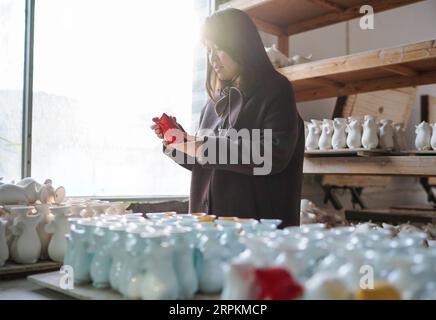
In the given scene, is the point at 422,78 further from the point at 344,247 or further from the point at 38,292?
the point at 38,292

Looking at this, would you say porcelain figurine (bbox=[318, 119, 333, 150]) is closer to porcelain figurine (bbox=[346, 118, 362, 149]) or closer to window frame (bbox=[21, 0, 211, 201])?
porcelain figurine (bbox=[346, 118, 362, 149])

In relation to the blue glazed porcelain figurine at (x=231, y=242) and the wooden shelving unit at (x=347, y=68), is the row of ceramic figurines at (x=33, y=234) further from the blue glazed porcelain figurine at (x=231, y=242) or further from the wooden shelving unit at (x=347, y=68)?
the wooden shelving unit at (x=347, y=68)

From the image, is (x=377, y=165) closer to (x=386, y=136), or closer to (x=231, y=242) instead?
(x=386, y=136)

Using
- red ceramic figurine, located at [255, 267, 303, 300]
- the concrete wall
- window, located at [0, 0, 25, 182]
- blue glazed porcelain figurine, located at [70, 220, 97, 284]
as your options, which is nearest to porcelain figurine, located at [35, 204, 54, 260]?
blue glazed porcelain figurine, located at [70, 220, 97, 284]

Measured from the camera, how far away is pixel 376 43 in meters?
5.34

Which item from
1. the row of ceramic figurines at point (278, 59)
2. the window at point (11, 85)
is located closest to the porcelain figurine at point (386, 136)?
the row of ceramic figurines at point (278, 59)

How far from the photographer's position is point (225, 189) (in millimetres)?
1812

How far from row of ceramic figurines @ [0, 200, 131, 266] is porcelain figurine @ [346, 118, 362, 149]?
190cm

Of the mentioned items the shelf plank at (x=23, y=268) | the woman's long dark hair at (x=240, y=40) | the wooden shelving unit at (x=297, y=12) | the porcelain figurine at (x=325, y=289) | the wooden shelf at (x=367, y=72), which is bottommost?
the shelf plank at (x=23, y=268)

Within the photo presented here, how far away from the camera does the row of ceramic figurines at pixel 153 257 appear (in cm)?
91

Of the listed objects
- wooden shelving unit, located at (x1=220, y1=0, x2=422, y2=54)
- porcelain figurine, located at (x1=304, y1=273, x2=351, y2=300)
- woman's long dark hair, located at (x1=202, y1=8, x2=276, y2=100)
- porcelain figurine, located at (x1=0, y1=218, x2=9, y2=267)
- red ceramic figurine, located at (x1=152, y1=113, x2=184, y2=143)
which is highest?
wooden shelving unit, located at (x1=220, y1=0, x2=422, y2=54)

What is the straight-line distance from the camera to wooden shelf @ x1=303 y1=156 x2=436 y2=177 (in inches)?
99.7
